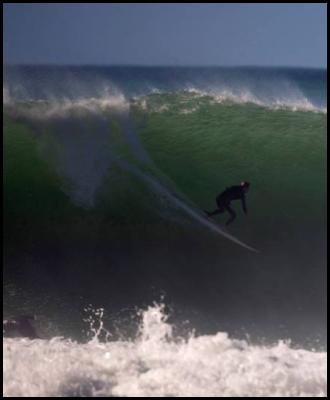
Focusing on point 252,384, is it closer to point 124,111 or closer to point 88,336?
point 88,336

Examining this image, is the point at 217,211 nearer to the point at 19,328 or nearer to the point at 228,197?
the point at 228,197

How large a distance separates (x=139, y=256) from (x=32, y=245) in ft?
4.63

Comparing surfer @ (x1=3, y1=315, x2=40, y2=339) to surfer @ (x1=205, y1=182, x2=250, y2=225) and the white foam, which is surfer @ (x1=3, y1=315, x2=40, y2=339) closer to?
the white foam

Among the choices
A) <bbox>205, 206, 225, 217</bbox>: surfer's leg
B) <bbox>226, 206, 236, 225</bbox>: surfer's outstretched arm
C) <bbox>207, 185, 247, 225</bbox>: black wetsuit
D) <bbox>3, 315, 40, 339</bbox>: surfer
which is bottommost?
<bbox>3, 315, 40, 339</bbox>: surfer

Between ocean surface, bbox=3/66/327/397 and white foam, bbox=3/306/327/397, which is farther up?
ocean surface, bbox=3/66/327/397

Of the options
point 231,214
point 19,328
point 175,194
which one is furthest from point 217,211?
point 19,328

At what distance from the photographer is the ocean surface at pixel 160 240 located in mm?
5676

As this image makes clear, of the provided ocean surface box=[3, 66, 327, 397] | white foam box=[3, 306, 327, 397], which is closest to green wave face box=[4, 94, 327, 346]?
ocean surface box=[3, 66, 327, 397]

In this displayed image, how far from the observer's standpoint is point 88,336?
6.54m

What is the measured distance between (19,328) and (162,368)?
1755 millimetres

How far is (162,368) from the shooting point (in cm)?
560

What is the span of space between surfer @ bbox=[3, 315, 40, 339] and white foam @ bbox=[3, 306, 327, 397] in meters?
0.16

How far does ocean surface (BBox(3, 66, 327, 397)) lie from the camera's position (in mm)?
5676

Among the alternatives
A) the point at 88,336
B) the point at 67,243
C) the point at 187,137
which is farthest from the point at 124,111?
the point at 88,336
